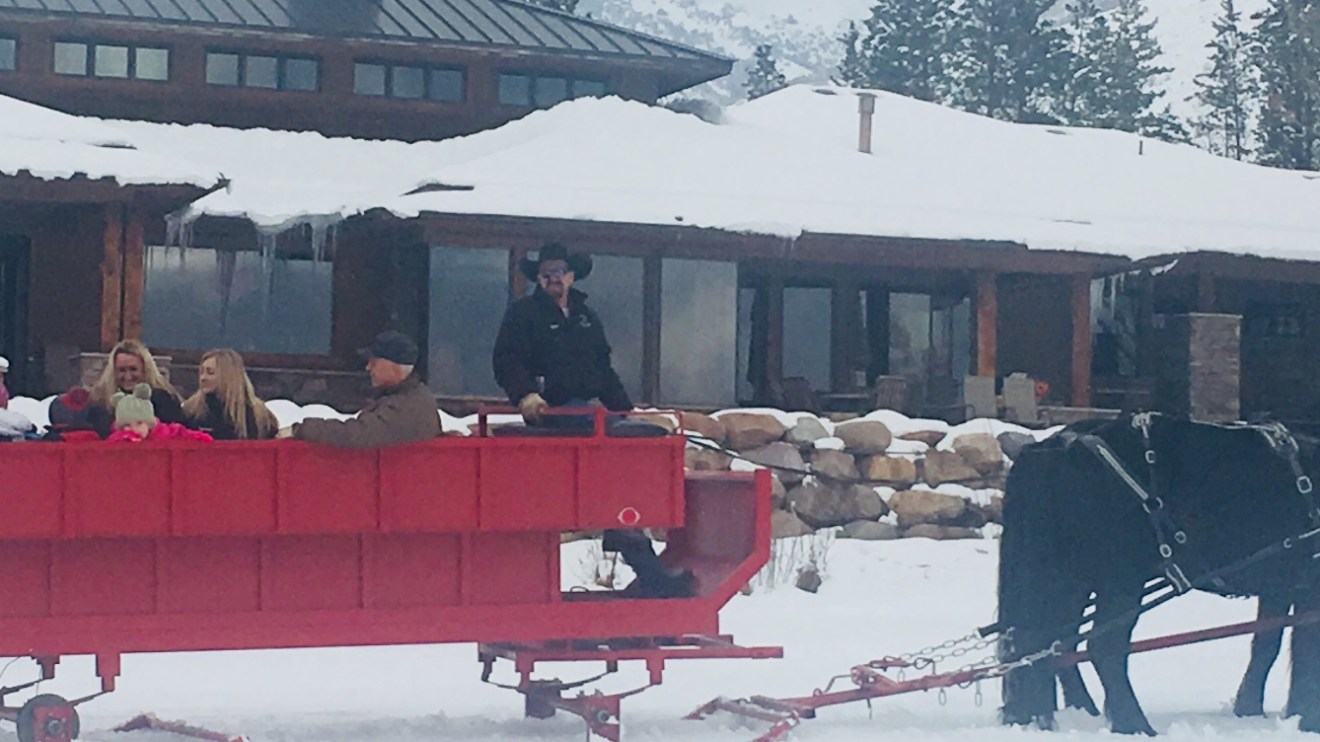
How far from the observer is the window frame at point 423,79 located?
2219 cm

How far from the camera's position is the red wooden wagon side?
708 cm

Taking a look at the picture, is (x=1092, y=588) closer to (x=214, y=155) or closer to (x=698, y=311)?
(x=698, y=311)

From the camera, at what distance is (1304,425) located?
31.1 ft

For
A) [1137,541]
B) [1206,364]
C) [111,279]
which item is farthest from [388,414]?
[1206,364]

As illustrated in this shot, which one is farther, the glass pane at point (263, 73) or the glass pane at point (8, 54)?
the glass pane at point (263, 73)

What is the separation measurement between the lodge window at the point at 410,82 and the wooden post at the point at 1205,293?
8889mm

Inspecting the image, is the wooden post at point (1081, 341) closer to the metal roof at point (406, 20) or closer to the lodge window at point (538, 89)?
the metal roof at point (406, 20)

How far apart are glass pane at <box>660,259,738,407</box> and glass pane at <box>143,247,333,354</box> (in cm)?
389

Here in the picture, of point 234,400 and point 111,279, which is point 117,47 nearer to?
point 111,279

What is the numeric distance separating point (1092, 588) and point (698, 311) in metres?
11.4

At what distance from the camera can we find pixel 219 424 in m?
7.98

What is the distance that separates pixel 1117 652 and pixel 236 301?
1372 cm

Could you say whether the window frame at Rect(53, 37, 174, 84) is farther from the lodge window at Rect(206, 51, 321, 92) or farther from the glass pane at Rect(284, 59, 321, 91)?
the glass pane at Rect(284, 59, 321, 91)

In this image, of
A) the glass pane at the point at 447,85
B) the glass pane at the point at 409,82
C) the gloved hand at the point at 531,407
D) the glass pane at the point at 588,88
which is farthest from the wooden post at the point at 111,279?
the gloved hand at the point at 531,407
